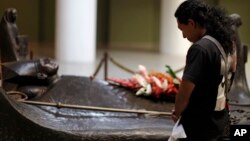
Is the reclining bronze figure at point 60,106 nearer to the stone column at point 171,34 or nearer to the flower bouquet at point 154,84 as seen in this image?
the flower bouquet at point 154,84

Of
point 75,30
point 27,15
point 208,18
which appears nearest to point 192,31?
point 208,18

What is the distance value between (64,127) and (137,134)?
557 millimetres

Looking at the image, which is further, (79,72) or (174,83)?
(79,72)

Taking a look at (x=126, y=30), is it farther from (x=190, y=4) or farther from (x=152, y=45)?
(x=190, y=4)

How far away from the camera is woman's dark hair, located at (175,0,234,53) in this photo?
9.47ft

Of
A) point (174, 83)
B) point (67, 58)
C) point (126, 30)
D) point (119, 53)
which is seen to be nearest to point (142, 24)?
point (126, 30)

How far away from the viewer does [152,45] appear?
2042 centimetres

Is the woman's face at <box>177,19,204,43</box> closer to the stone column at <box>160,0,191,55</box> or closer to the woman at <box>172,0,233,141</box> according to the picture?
the woman at <box>172,0,233,141</box>

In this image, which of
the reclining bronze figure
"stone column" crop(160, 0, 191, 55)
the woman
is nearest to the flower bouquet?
the reclining bronze figure

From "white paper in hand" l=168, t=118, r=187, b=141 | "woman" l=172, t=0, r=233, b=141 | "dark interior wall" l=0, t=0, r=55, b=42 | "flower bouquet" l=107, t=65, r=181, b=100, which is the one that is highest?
"woman" l=172, t=0, r=233, b=141

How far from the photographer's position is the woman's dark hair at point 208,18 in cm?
289

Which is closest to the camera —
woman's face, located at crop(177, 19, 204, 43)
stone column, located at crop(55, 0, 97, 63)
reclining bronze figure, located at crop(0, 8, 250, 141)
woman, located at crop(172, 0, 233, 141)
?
woman, located at crop(172, 0, 233, 141)

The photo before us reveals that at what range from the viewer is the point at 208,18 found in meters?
2.89

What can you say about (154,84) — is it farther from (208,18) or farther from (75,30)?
(75,30)
